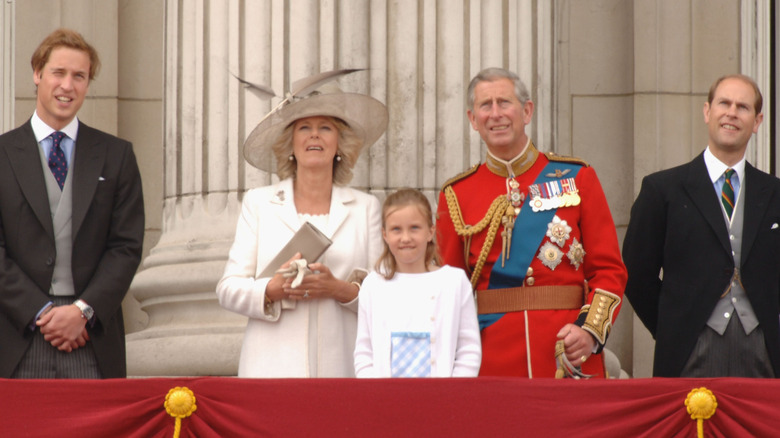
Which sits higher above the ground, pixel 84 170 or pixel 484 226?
pixel 84 170

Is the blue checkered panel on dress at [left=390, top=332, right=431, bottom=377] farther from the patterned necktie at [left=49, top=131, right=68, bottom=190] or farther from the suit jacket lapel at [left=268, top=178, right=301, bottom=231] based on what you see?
the patterned necktie at [left=49, top=131, right=68, bottom=190]

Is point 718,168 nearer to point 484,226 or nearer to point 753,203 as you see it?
point 753,203

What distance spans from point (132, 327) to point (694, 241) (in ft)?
12.4

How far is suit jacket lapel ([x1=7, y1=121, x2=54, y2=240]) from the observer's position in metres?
4.90

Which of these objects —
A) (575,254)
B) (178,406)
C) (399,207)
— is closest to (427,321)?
(399,207)

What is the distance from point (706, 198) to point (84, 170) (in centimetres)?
218

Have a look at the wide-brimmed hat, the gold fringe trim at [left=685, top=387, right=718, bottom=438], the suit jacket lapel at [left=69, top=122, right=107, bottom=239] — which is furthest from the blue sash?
the suit jacket lapel at [left=69, top=122, right=107, bottom=239]

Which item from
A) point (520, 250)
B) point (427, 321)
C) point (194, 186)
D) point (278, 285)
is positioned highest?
point (194, 186)

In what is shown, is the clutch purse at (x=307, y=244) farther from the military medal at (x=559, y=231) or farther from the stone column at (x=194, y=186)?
the stone column at (x=194, y=186)

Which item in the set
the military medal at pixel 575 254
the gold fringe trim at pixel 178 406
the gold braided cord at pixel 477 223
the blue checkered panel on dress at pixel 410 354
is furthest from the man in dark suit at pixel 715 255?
the gold fringe trim at pixel 178 406

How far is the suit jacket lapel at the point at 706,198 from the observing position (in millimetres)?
5188

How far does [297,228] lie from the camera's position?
5.07 metres

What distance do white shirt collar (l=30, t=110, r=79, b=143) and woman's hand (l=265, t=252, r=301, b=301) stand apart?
87 centimetres

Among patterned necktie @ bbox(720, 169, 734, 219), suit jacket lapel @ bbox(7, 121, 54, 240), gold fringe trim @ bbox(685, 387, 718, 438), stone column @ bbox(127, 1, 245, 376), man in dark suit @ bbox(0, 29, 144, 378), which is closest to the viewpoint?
gold fringe trim @ bbox(685, 387, 718, 438)
